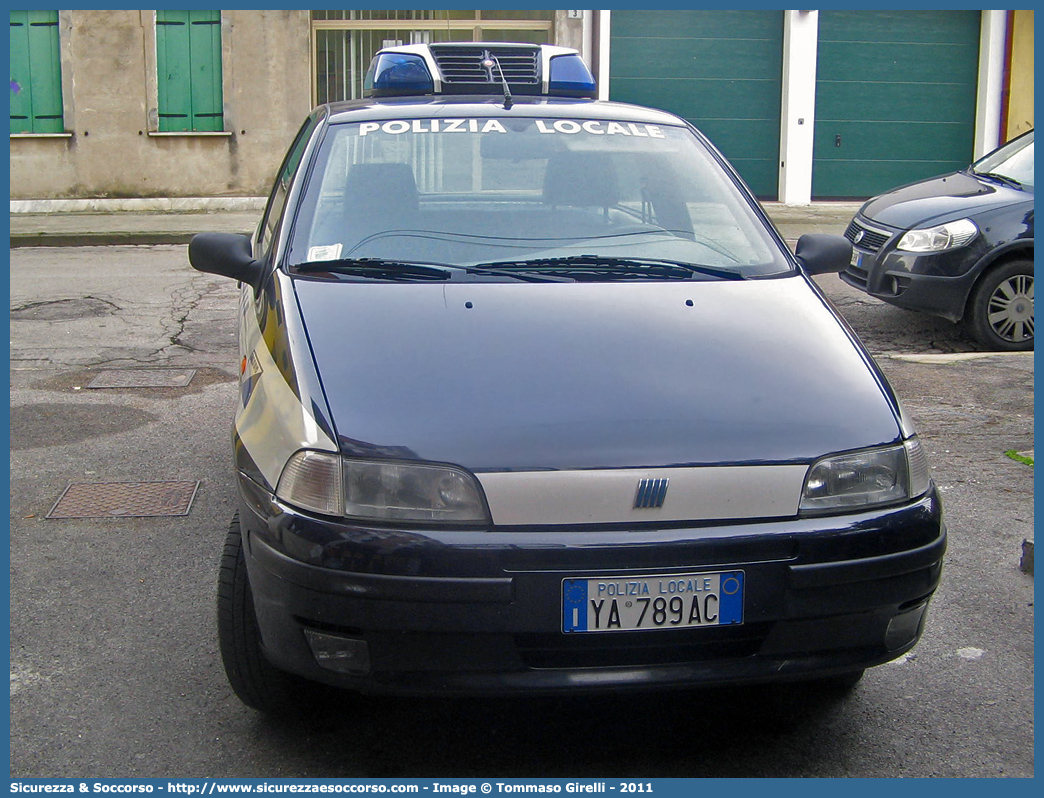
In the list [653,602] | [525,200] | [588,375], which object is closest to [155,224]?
[525,200]

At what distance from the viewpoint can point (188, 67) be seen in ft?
54.7

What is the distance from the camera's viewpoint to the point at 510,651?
8.39 ft

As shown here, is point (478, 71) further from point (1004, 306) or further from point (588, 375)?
point (1004, 306)

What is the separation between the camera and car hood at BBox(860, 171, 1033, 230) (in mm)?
7816

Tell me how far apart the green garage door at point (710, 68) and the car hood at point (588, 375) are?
569 inches

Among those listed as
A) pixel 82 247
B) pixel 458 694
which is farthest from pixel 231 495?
pixel 82 247

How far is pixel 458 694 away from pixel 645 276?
1.44 m

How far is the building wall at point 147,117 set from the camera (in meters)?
16.5

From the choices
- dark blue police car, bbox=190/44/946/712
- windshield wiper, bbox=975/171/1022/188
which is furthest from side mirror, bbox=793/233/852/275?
windshield wiper, bbox=975/171/1022/188

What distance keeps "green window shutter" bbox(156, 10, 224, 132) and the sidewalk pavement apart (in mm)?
1395

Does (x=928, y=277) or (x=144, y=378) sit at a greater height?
(x=928, y=277)

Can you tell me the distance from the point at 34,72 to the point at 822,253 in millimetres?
15266

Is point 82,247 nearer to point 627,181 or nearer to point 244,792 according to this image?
point 627,181

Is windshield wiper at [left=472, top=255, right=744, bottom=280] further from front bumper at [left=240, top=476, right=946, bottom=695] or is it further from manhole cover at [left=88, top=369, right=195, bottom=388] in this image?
manhole cover at [left=88, top=369, right=195, bottom=388]
